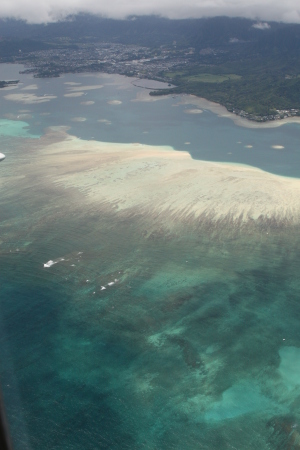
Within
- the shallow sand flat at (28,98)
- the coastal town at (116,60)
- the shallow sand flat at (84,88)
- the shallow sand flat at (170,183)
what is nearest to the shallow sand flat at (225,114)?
the coastal town at (116,60)

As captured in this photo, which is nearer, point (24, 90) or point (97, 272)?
point (97, 272)

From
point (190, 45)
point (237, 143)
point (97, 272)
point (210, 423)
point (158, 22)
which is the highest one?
point (158, 22)

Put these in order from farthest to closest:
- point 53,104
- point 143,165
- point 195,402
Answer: point 53,104 → point 143,165 → point 195,402

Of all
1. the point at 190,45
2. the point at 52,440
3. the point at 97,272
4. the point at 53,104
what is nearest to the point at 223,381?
the point at 52,440

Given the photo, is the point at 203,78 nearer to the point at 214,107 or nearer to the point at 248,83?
the point at 248,83

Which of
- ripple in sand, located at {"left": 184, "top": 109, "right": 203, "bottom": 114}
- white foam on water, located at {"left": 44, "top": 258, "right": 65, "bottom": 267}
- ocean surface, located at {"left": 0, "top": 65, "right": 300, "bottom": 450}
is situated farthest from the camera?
ripple in sand, located at {"left": 184, "top": 109, "right": 203, "bottom": 114}

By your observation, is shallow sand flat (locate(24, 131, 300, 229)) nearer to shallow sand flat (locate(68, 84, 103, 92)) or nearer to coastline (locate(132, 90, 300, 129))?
coastline (locate(132, 90, 300, 129))

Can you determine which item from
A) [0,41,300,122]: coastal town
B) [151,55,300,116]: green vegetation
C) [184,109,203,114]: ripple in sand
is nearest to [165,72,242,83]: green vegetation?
[151,55,300,116]: green vegetation

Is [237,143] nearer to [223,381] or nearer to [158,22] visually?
[223,381]
